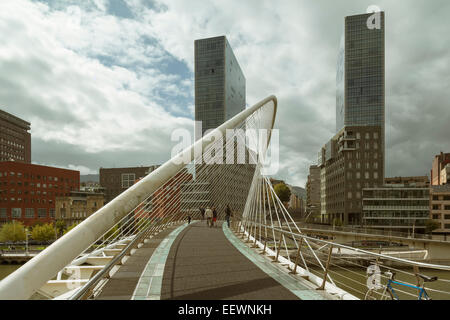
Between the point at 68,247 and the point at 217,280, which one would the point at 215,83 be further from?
the point at 68,247

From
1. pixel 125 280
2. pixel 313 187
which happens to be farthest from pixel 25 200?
pixel 313 187

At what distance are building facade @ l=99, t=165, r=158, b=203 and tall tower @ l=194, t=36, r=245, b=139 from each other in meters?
28.1

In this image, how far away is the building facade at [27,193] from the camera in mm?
50625

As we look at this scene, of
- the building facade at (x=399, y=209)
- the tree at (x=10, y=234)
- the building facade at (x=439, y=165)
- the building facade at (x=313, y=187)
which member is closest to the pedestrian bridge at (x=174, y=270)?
the tree at (x=10, y=234)

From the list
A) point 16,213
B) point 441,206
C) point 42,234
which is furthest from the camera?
point 441,206

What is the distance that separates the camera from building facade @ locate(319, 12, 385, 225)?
5991cm

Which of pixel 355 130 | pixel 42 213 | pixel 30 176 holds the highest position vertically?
pixel 355 130

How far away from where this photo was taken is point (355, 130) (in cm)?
6097

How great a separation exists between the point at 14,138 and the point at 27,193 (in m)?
64.6

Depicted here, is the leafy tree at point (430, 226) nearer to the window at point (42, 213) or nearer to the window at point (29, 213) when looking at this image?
the window at point (42, 213)

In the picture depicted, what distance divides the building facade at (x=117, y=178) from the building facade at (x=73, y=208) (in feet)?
97.7
